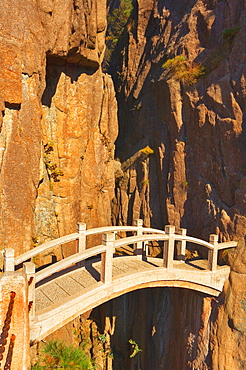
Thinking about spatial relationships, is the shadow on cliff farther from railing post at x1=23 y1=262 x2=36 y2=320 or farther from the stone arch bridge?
railing post at x1=23 y1=262 x2=36 y2=320

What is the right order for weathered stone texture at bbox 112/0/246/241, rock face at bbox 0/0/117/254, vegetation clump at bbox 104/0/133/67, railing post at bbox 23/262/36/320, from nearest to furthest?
railing post at bbox 23/262/36/320, rock face at bbox 0/0/117/254, weathered stone texture at bbox 112/0/246/241, vegetation clump at bbox 104/0/133/67

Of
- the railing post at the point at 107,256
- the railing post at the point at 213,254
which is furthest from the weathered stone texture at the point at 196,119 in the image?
the railing post at the point at 107,256

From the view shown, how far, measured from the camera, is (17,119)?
34.5ft

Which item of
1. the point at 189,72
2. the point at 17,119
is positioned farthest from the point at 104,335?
the point at 189,72

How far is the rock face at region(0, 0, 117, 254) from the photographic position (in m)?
10.2

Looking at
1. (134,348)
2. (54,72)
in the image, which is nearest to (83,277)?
(134,348)

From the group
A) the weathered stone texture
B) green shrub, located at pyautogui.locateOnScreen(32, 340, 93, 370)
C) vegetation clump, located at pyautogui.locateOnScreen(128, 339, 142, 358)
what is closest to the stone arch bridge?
the weathered stone texture

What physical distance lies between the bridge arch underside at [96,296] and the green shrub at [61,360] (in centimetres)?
381

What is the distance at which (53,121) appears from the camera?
16.0 meters

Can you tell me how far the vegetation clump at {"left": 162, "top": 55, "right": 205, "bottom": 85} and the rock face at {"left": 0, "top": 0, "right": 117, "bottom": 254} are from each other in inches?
176

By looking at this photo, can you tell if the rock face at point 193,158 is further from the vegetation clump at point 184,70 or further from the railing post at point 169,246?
the railing post at point 169,246

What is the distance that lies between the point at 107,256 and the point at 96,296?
135 cm

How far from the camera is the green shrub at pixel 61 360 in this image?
37.4ft

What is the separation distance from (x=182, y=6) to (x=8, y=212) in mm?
16227
